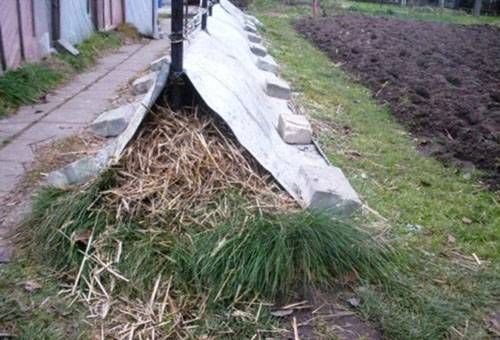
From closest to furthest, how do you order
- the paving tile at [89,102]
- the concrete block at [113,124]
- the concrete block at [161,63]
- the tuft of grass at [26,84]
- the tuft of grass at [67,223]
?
the tuft of grass at [67,223] → the concrete block at [161,63] → the concrete block at [113,124] → the tuft of grass at [26,84] → the paving tile at [89,102]

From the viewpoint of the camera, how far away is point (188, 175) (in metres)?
3.27

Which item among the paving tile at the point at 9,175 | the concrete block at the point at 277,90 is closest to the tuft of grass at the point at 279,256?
the paving tile at the point at 9,175

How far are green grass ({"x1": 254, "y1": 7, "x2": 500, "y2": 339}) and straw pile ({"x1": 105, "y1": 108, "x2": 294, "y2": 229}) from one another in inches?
33.4

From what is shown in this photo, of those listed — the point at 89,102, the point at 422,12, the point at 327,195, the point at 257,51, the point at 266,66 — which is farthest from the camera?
the point at 422,12

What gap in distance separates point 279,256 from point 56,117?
365 centimetres

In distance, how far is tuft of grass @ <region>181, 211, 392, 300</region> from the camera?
2.72 meters

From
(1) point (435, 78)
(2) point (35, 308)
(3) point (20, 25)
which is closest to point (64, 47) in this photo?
(3) point (20, 25)

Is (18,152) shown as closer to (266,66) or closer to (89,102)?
(89,102)

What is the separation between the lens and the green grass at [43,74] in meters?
5.90

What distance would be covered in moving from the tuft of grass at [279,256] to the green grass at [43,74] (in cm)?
362

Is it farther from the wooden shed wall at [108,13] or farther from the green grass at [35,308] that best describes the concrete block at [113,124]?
the wooden shed wall at [108,13]

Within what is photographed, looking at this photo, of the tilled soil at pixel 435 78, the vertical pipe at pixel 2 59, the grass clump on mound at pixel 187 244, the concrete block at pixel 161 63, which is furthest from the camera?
the vertical pipe at pixel 2 59

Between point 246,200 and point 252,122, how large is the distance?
2.99 feet

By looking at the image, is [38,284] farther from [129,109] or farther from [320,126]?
[320,126]
